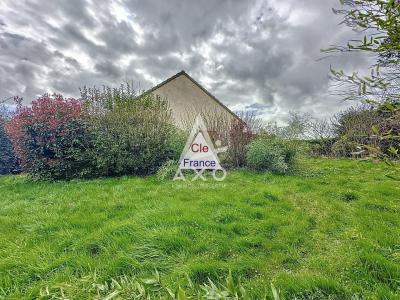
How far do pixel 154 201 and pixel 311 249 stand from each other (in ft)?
8.92

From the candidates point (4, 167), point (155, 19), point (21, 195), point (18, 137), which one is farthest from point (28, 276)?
point (4, 167)

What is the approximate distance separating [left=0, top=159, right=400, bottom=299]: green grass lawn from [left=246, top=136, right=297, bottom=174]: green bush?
2511mm

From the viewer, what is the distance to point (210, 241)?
3008 mm

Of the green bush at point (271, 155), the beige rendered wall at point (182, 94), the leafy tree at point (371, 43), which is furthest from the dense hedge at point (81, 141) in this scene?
the beige rendered wall at point (182, 94)

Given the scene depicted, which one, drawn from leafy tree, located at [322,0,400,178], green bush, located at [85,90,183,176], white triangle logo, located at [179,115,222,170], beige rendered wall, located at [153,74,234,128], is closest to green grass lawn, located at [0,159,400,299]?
leafy tree, located at [322,0,400,178]

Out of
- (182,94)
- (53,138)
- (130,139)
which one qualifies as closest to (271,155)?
(130,139)

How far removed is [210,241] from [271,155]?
5.33m

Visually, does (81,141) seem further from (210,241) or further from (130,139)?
(210,241)

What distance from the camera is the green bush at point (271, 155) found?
7.66 m

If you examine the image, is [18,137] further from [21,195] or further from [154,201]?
[154,201]

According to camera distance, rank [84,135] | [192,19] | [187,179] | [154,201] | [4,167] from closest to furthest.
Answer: [154,201] < [187,179] < [84,135] < [192,19] < [4,167]

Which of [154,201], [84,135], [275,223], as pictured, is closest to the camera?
[275,223]

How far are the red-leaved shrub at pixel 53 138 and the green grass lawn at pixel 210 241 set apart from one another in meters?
2.30

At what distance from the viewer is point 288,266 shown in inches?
101
